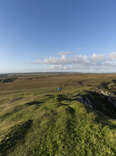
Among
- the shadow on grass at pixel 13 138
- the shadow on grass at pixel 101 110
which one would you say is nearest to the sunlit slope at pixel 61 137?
the shadow on grass at pixel 13 138

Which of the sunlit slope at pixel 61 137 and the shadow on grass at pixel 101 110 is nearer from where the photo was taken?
the sunlit slope at pixel 61 137

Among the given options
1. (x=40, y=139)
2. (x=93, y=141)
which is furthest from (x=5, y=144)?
(x=93, y=141)

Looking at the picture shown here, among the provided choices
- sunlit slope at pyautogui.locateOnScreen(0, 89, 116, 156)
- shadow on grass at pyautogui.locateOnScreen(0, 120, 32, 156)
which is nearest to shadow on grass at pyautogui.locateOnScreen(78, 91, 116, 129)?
sunlit slope at pyautogui.locateOnScreen(0, 89, 116, 156)

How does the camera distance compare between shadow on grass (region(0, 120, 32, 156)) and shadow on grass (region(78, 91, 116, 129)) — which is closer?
shadow on grass (region(0, 120, 32, 156))

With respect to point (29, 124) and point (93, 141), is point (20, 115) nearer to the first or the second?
point (29, 124)

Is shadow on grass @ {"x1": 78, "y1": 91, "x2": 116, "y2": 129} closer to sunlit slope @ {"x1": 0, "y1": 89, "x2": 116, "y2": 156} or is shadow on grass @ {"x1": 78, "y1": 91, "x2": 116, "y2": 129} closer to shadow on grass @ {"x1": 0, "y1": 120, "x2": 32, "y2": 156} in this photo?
sunlit slope @ {"x1": 0, "y1": 89, "x2": 116, "y2": 156}

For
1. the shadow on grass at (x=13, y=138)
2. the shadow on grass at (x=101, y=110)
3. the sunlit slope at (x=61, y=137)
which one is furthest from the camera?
the shadow on grass at (x=101, y=110)

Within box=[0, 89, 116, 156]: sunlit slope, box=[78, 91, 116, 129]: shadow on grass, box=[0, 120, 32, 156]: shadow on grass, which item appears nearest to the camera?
box=[0, 89, 116, 156]: sunlit slope

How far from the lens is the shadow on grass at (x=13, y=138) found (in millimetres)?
11317

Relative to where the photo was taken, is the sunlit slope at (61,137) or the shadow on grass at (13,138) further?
the shadow on grass at (13,138)

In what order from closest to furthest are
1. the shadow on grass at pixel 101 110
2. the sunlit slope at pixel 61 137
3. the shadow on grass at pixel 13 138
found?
the sunlit slope at pixel 61 137 < the shadow on grass at pixel 13 138 < the shadow on grass at pixel 101 110

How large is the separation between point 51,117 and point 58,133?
4505 millimetres

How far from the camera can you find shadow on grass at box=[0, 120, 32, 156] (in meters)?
11.3

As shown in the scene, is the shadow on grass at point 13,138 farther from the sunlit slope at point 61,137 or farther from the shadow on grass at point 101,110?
the shadow on grass at point 101,110
